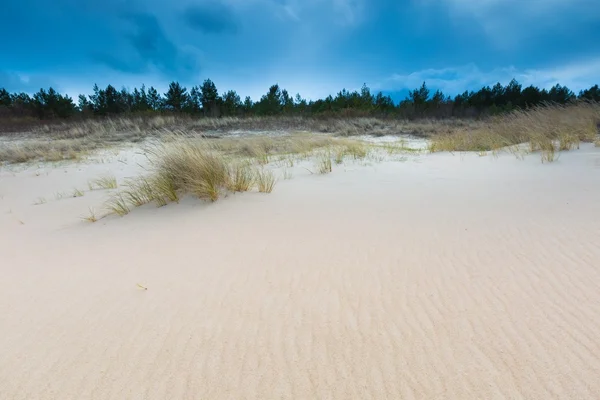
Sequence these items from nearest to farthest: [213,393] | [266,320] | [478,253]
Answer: [213,393]
[266,320]
[478,253]

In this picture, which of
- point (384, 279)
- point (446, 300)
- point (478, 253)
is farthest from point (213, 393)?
point (478, 253)

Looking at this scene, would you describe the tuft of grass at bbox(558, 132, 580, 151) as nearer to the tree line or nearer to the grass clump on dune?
the grass clump on dune

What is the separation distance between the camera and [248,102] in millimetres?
29312

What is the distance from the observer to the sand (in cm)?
113

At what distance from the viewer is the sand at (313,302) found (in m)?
1.13

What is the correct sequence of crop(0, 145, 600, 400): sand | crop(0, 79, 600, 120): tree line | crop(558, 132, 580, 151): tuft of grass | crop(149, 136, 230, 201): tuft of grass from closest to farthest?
crop(0, 145, 600, 400): sand → crop(149, 136, 230, 201): tuft of grass → crop(558, 132, 580, 151): tuft of grass → crop(0, 79, 600, 120): tree line

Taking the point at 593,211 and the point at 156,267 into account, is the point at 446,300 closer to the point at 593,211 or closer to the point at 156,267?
the point at 156,267

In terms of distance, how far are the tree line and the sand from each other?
65.2 ft

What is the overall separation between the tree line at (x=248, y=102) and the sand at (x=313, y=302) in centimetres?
1986

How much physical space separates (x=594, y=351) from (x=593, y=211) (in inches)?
86.1

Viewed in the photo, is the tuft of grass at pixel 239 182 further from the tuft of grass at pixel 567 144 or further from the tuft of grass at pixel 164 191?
the tuft of grass at pixel 567 144

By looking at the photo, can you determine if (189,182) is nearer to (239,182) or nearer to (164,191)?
(164,191)

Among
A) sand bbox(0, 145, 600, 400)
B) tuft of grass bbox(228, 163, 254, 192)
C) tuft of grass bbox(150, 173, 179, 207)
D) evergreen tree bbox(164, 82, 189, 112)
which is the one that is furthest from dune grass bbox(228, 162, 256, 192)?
evergreen tree bbox(164, 82, 189, 112)

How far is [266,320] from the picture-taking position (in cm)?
145
